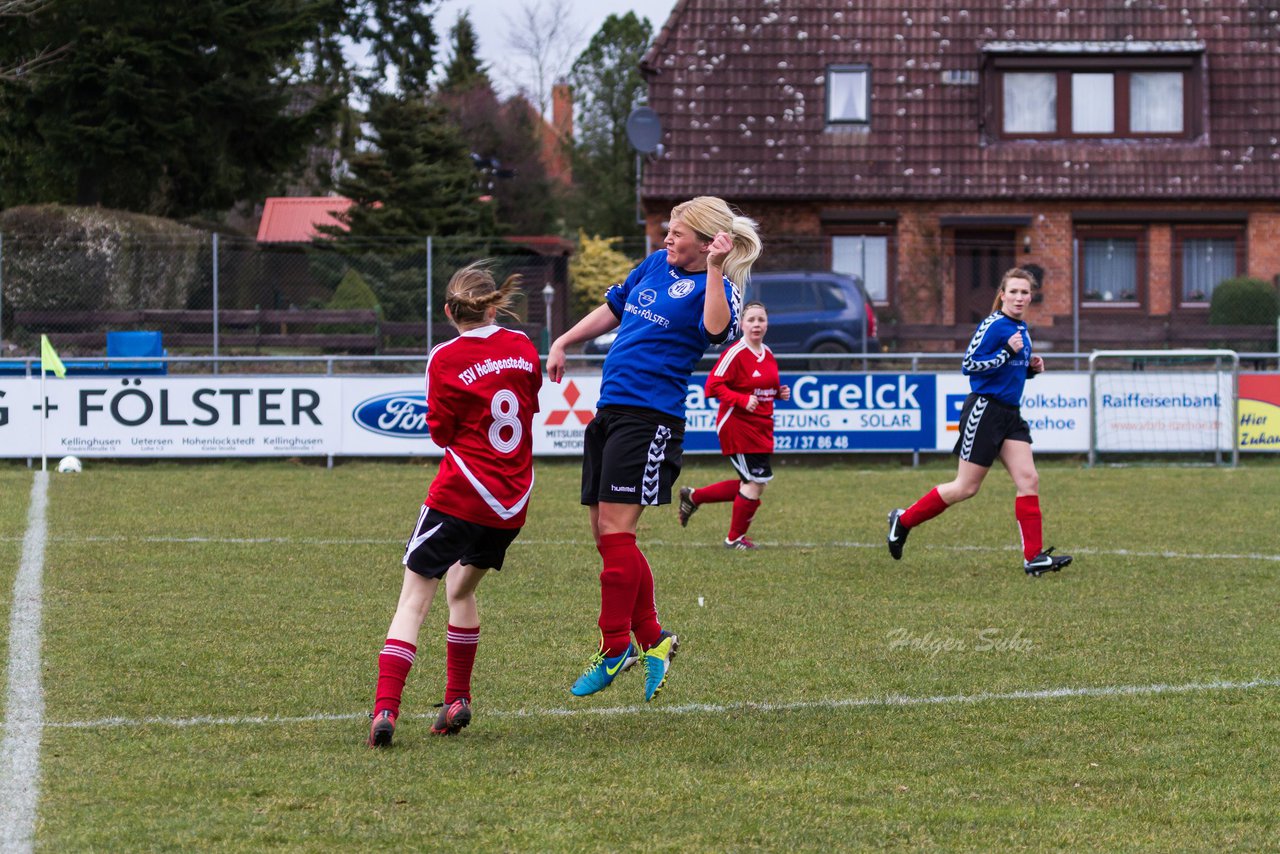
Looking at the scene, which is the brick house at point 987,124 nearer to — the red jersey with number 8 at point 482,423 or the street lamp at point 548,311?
the street lamp at point 548,311

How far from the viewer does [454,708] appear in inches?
222

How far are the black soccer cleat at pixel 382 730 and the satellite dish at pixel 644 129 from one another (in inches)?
957

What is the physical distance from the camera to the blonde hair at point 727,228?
6.03 metres

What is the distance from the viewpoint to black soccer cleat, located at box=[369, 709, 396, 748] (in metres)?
5.40

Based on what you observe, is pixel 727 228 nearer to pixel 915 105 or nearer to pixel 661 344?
pixel 661 344

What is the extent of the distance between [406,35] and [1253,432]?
3605 centimetres

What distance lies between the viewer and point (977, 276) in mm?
28375

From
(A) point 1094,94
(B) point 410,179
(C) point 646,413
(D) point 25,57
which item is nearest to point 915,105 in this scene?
(A) point 1094,94

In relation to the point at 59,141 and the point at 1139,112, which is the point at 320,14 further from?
the point at 1139,112

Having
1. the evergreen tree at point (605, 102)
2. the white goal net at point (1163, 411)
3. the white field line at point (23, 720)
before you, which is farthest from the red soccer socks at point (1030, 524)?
the evergreen tree at point (605, 102)

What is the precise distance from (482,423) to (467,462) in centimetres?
15

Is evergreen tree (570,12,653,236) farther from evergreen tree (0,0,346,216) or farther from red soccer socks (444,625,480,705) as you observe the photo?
red soccer socks (444,625,480,705)

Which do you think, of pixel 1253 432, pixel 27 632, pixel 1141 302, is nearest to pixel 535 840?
pixel 27 632

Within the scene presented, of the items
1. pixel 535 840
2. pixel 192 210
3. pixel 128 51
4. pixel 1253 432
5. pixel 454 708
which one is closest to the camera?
pixel 535 840
